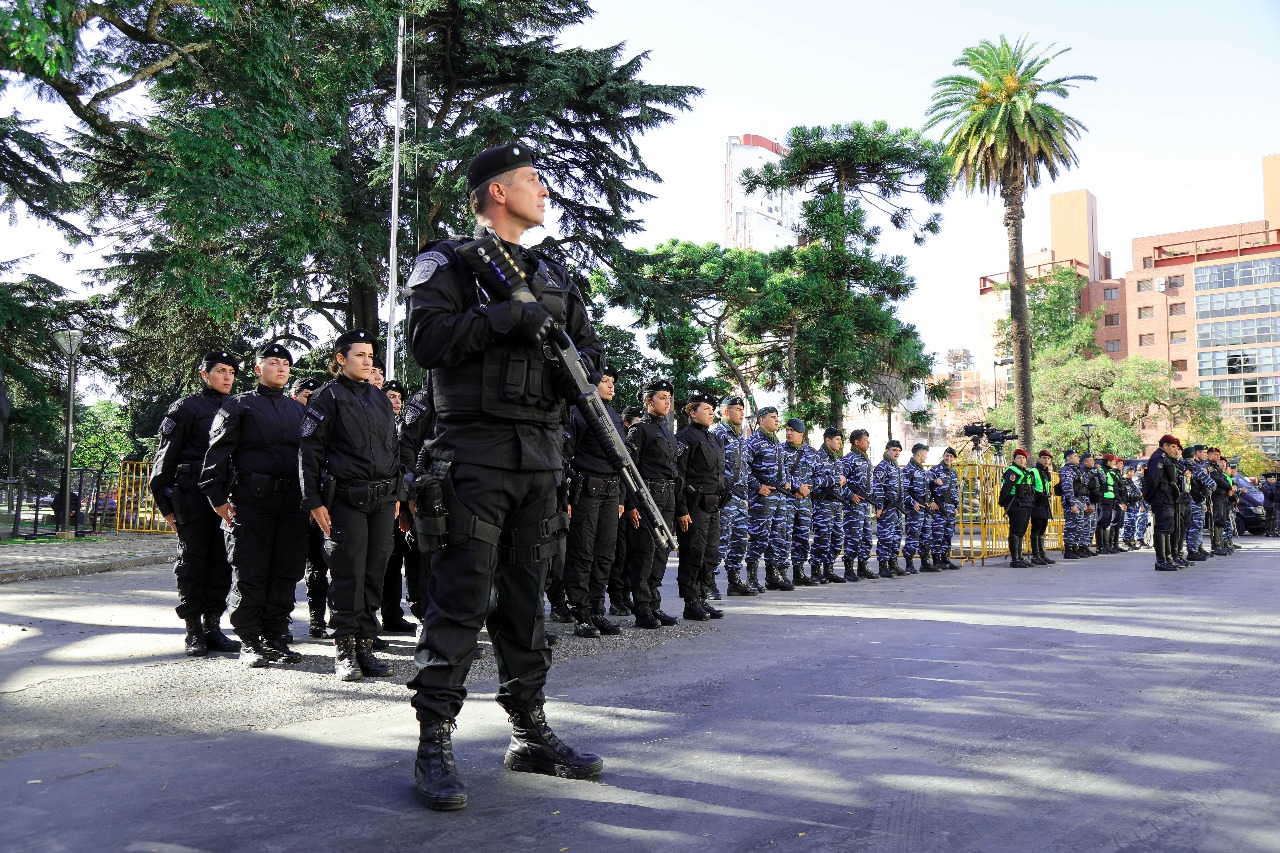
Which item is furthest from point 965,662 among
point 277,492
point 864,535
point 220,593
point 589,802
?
A: point 864,535

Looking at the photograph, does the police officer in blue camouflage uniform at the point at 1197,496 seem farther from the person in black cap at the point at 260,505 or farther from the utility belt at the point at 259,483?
the utility belt at the point at 259,483

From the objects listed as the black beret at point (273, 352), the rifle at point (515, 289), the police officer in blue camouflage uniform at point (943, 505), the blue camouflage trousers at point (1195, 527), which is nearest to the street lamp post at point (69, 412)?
the black beret at point (273, 352)

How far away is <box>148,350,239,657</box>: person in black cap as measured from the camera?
6664 mm

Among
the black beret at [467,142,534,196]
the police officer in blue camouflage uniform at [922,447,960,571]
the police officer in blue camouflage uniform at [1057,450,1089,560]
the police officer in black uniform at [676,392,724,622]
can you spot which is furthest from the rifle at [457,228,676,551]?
the police officer in blue camouflage uniform at [1057,450,1089,560]

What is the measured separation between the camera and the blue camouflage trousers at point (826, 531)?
12.7 metres

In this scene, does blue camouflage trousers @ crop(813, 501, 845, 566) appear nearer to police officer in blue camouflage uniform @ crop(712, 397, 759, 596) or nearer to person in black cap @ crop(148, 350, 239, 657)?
police officer in blue camouflage uniform @ crop(712, 397, 759, 596)

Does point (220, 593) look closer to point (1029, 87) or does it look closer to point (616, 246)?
point (616, 246)

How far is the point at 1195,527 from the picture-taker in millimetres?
17266

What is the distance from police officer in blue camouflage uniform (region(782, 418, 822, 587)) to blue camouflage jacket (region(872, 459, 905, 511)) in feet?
6.99

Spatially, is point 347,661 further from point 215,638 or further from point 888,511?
point 888,511

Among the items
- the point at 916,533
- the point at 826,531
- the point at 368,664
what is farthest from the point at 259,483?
the point at 916,533

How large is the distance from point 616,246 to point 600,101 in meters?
3.61

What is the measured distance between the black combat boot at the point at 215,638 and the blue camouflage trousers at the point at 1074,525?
53.6 feet

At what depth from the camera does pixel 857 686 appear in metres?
5.18
